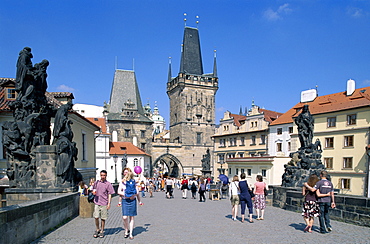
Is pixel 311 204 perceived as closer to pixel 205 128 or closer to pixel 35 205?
pixel 35 205

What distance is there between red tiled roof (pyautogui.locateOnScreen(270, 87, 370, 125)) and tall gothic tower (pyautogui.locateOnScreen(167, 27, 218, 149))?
23580 millimetres

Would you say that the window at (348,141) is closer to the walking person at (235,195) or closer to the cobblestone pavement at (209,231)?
the cobblestone pavement at (209,231)

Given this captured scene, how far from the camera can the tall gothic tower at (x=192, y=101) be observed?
59.6m

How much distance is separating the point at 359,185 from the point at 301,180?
19.7 m

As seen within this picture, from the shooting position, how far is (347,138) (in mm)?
28734

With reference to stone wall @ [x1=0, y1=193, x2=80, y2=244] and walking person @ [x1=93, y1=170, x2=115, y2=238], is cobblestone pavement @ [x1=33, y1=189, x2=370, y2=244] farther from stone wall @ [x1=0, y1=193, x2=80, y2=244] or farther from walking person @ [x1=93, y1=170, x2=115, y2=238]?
walking person @ [x1=93, y1=170, x2=115, y2=238]

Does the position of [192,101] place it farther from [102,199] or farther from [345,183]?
[102,199]

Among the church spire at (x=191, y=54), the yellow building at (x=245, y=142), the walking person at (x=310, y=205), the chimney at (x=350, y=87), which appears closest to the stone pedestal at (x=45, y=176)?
the walking person at (x=310, y=205)

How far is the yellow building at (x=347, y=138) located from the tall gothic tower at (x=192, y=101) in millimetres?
29906

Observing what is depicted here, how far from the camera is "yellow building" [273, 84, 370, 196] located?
27.0 meters

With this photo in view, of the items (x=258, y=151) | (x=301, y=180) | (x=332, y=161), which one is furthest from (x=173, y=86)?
(x=301, y=180)

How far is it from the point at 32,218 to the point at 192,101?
55.0 metres

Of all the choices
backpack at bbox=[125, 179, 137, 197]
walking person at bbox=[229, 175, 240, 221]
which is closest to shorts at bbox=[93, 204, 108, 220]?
backpack at bbox=[125, 179, 137, 197]

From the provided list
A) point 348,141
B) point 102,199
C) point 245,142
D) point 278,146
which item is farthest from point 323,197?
point 245,142
